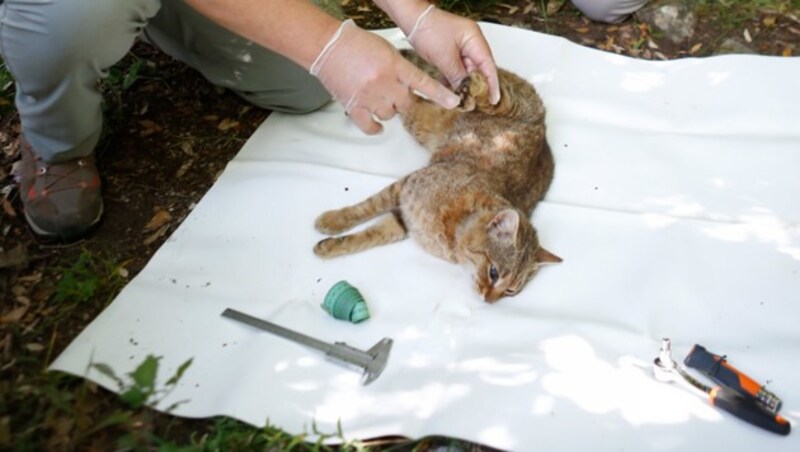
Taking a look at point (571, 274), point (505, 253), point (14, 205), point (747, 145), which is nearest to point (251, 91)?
point (14, 205)

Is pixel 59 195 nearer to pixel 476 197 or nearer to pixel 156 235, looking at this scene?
pixel 156 235

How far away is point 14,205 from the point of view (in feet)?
11.0

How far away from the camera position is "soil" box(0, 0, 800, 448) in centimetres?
287

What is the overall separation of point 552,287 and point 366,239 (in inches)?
35.3

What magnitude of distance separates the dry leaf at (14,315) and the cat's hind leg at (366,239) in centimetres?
127

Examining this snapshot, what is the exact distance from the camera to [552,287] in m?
3.18

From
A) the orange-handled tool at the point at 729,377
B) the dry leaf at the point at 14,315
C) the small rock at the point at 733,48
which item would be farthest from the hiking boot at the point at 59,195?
the small rock at the point at 733,48

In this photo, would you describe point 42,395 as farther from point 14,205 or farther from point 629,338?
point 629,338

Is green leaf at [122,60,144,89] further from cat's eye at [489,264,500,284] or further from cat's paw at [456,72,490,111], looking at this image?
cat's eye at [489,264,500,284]

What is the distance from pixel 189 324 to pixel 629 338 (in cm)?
187

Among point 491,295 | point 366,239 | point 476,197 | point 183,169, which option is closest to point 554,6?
point 476,197

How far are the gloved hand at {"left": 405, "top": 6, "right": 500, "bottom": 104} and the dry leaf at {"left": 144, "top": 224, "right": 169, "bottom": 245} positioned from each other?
1.52 metres

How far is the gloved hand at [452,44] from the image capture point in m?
3.30

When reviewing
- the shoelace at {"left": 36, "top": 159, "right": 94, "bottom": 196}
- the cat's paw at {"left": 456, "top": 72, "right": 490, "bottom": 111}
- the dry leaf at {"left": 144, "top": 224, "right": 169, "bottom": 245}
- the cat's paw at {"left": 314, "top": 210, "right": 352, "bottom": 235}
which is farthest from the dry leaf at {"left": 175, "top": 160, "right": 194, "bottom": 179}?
the cat's paw at {"left": 456, "top": 72, "right": 490, "bottom": 111}
